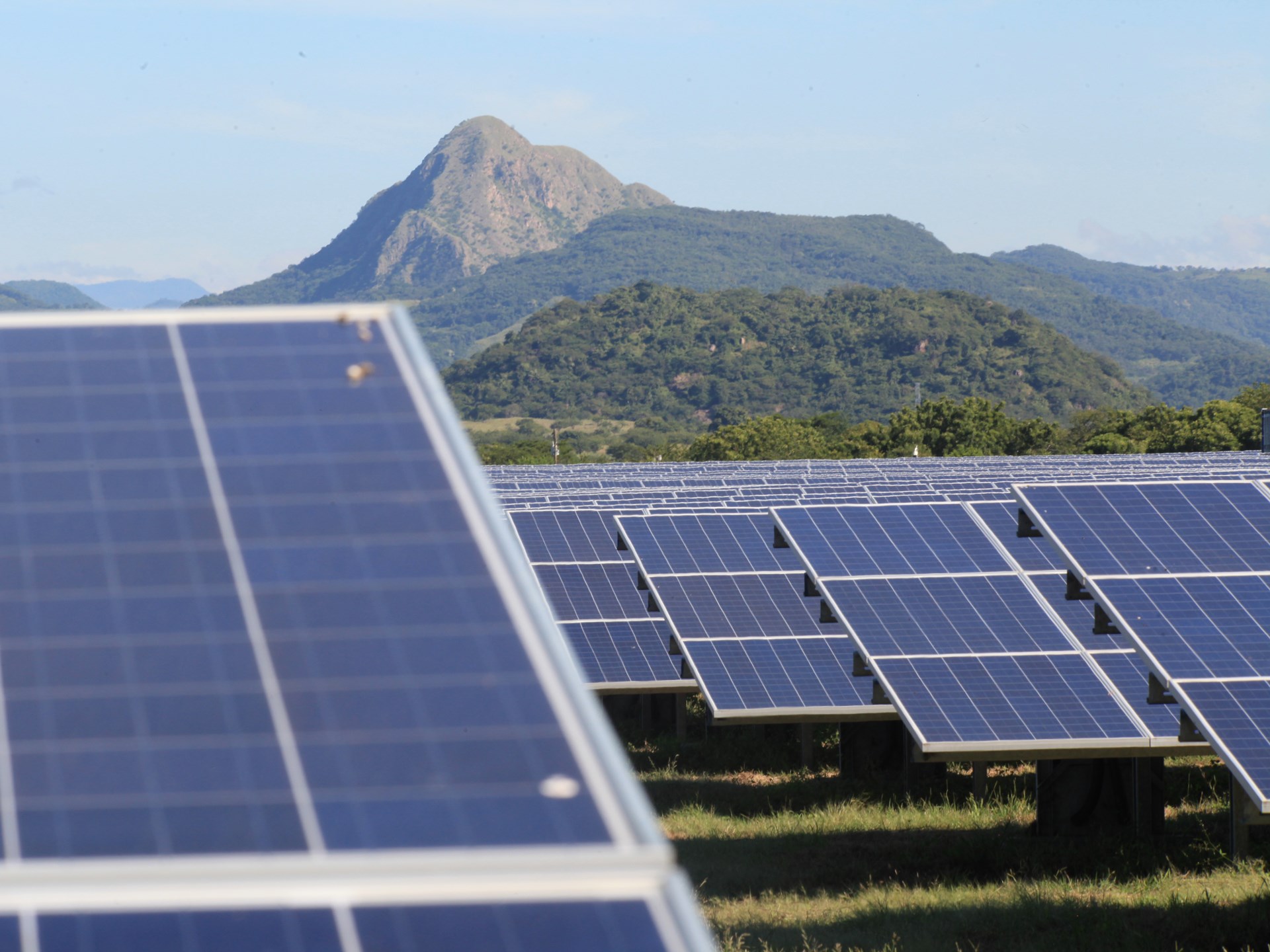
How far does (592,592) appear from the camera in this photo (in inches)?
920

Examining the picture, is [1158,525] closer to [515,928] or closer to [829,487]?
[515,928]

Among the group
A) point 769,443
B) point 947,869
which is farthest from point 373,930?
point 769,443

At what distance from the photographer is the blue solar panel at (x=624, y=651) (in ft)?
69.6

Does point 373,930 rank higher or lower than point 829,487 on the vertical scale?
higher

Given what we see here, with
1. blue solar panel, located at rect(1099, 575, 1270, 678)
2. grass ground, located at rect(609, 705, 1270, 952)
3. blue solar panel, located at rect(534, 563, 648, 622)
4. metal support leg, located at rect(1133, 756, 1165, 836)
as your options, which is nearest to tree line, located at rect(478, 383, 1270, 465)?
blue solar panel, located at rect(534, 563, 648, 622)

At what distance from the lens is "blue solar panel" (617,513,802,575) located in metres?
20.2

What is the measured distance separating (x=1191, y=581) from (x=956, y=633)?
9.32 feet

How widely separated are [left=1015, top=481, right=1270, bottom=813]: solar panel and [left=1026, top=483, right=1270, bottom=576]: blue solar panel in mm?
12

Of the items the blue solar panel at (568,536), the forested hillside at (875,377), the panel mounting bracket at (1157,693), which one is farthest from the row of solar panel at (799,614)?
the forested hillside at (875,377)

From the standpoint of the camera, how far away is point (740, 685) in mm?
17141

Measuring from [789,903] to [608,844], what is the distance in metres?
11.1

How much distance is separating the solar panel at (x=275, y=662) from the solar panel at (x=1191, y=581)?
768 cm

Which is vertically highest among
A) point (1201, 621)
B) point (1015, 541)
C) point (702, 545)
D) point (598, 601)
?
point (1201, 621)

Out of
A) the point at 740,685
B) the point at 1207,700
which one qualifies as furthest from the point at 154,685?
the point at 740,685
